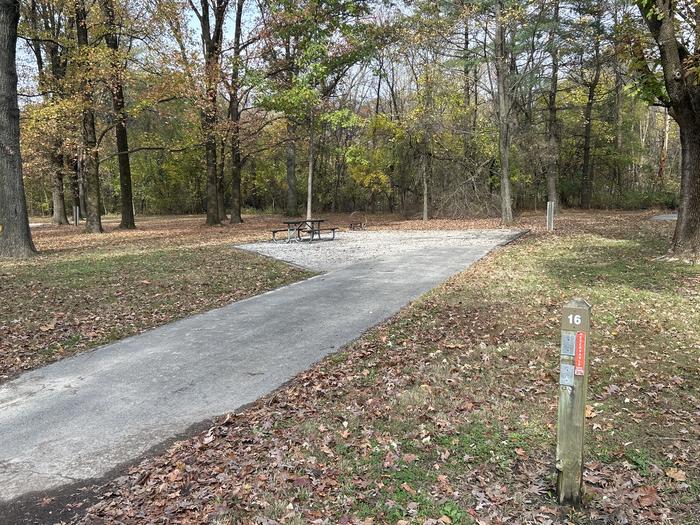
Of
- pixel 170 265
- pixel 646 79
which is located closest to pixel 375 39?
pixel 646 79

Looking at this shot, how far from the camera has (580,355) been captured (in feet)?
8.88

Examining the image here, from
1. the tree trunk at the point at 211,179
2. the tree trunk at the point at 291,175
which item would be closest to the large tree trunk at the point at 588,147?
the tree trunk at the point at 291,175

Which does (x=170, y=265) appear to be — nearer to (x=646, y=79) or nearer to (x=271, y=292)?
(x=271, y=292)

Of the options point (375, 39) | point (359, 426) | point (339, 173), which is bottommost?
point (359, 426)

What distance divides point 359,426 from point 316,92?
17116mm

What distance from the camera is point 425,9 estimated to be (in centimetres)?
2209

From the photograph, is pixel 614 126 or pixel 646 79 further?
pixel 614 126

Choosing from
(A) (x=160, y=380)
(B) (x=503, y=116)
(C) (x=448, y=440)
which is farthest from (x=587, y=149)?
(A) (x=160, y=380)

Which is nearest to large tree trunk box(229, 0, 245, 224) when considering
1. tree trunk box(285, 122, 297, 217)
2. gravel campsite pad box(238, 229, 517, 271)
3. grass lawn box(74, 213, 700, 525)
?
→ tree trunk box(285, 122, 297, 217)

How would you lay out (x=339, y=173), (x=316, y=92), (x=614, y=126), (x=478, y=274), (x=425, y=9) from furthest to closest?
(x=339, y=173) → (x=614, y=126) → (x=425, y=9) → (x=316, y=92) → (x=478, y=274)

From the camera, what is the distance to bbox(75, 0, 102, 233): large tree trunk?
18.1 m

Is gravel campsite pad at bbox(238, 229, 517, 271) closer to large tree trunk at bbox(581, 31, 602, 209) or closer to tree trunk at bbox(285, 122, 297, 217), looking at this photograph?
tree trunk at bbox(285, 122, 297, 217)

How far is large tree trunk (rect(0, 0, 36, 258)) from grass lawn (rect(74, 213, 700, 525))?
424 inches

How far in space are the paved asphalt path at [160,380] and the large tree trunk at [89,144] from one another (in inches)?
545
